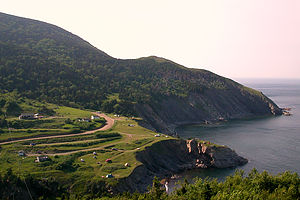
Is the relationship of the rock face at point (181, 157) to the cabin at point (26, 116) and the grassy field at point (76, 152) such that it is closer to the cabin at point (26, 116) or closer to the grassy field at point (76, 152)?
the grassy field at point (76, 152)

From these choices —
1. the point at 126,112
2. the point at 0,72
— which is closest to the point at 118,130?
the point at 126,112

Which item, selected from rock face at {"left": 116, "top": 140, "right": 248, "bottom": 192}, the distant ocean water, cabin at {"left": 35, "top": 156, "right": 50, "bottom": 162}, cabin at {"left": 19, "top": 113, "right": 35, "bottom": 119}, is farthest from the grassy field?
the distant ocean water

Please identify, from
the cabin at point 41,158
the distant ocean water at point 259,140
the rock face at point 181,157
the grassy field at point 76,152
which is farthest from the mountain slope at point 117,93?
the cabin at point 41,158

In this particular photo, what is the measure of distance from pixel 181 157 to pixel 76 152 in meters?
34.5

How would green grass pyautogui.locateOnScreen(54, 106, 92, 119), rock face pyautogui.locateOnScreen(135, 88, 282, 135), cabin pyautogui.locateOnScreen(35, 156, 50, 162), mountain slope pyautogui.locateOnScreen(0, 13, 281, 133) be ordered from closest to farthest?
cabin pyautogui.locateOnScreen(35, 156, 50, 162)
green grass pyautogui.locateOnScreen(54, 106, 92, 119)
mountain slope pyautogui.locateOnScreen(0, 13, 281, 133)
rock face pyautogui.locateOnScreen(135, 88, 282, 135)

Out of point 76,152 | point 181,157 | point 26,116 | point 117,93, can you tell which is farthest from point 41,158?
point 117,93

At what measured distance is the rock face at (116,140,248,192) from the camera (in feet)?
254

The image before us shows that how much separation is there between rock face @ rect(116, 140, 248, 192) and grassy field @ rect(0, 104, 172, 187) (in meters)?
3.08

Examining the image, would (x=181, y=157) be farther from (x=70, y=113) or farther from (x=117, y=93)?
(x=117, y=93)

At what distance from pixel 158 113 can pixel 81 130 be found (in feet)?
225

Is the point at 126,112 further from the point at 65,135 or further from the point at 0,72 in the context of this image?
the point at 0,72

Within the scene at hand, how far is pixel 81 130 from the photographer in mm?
91000

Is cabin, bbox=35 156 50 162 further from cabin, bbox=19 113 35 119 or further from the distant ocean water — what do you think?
the distant ocean water

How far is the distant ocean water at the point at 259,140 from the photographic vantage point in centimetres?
8200
